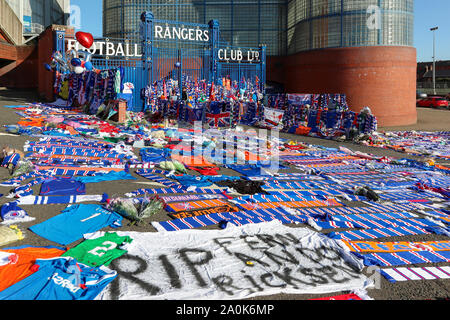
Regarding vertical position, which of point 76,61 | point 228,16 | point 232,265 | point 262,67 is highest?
point 228,16

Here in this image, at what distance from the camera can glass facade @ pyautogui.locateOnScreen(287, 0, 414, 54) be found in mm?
23547

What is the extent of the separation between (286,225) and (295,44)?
23982 mm

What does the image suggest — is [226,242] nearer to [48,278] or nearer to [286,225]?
[286,225]

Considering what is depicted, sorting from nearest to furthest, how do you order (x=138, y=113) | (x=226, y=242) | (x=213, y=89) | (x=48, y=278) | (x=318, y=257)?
1. (x=48, y=278)
2. (x=318, y=257)
3. (x=226, y=242)
4. (x=138, y=113)
5. (x=213, y=89)

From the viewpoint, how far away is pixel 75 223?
18.6 ft

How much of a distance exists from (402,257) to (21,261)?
443 centimetres

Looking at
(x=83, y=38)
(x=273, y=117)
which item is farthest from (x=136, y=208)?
(x=83, y=38)

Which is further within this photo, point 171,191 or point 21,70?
point 21,70

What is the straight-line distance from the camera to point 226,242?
516cm

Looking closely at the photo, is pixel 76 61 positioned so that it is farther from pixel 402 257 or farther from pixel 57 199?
pixel 402 257

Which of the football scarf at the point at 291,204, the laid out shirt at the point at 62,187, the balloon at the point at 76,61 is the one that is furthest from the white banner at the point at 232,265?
the balloon at the point at 76,61

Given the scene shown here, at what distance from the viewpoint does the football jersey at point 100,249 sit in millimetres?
4531

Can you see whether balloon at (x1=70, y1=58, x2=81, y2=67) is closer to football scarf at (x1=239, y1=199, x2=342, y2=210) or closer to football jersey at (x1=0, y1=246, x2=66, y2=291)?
football scarf at (x1=239, y1=199, x2=342, y2=210)
